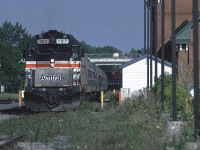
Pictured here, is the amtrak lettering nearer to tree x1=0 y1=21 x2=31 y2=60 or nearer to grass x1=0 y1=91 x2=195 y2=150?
grass x1=0 y1=91 x2=195 y2=150

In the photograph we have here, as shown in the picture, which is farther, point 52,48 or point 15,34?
point 15,34

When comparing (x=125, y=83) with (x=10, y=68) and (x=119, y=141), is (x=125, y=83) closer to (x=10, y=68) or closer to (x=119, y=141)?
(x=119, y=141)

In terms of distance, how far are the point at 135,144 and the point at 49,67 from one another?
15.2 m

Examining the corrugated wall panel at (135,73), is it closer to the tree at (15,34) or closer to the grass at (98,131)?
the grass at (98,131)

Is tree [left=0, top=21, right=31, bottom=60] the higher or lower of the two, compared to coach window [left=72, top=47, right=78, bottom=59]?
higher

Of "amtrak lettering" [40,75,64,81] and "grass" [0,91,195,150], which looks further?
"amtrak lettering" [40,75,64,81]

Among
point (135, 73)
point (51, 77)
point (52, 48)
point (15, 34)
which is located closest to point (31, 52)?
point (52, 48)

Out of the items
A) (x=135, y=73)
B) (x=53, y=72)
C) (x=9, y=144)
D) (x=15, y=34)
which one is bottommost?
(x=9, y=144)

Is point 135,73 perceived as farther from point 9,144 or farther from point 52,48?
point 9,144

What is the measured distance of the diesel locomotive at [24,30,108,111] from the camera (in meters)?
28.3

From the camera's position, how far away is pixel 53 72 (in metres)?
28.8

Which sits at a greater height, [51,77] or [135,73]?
[135,73]

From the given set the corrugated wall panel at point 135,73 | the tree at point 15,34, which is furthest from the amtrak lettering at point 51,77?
the tree at point 15,34

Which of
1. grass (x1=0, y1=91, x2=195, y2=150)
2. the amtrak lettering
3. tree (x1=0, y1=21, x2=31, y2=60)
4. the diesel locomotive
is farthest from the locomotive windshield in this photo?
tree (x1=0, y1=21, x2=31, y2=60)
